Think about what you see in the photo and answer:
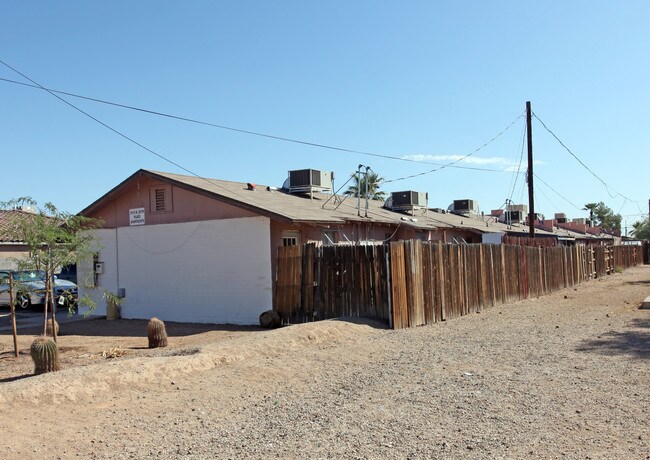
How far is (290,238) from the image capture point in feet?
55.8

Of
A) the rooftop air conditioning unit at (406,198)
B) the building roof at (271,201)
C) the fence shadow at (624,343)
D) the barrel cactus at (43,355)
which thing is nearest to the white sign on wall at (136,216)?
the building roof at (271,201)

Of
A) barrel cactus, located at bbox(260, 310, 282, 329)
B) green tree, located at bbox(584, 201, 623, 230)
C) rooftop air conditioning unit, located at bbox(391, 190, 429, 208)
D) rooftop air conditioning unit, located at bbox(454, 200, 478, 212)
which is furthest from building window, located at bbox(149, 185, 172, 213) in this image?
green tree, located at bbox(584, 201, 623, 230)

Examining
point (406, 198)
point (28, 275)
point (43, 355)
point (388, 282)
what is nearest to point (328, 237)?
point (388, 282)

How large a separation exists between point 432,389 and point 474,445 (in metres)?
2.22

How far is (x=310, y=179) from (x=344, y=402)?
15.3 meters

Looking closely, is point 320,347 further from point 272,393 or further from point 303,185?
point 303,185

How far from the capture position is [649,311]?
16203 millimetres

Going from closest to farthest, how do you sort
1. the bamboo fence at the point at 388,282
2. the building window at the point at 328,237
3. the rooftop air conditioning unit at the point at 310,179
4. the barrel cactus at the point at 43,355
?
the barrel cactus at the point at 43,355 < the bamboo fence at the point at 388,282 < the building window at the point at 328,237 < the rooftop air conditioning unit at the point at 310,179

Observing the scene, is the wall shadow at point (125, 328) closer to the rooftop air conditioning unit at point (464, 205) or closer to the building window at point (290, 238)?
the building window at point (290, 238)

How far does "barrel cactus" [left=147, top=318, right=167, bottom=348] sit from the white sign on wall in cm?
720

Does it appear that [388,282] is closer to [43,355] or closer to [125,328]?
[43,355]

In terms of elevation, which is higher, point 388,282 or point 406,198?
point 406,198

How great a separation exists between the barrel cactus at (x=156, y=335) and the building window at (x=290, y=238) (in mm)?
4907

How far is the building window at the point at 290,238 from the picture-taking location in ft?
54.7
